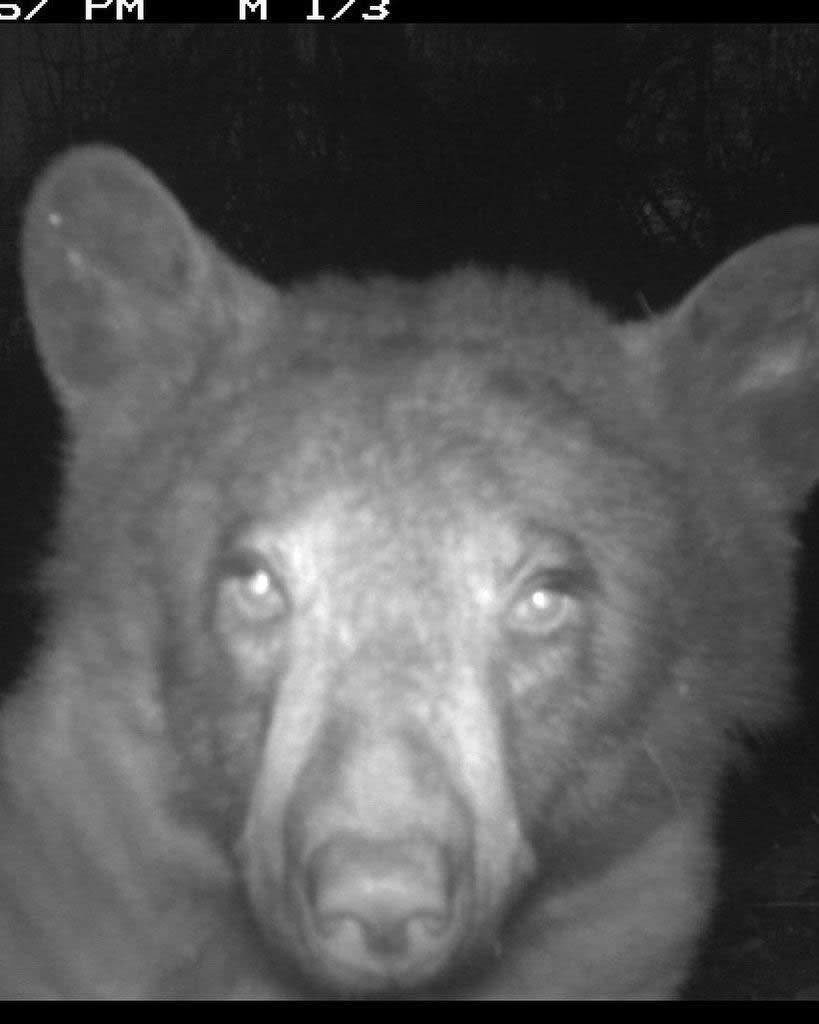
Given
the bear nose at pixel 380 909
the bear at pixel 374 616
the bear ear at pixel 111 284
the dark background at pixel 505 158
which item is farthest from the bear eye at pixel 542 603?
the dark background at pixel 505 158

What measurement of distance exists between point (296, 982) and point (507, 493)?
1.43 ft

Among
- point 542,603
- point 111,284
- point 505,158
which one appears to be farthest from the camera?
point 505,158

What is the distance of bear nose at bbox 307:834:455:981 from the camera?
74 cm

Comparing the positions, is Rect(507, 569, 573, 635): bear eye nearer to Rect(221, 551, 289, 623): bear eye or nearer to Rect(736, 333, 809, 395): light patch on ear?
Rect(221, 551, 289, 623): bear eye

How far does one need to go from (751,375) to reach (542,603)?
0.42 metres

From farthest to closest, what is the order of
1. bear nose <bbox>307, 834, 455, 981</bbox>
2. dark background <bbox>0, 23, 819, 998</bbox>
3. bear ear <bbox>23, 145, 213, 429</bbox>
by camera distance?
1. dark background <bbox>0, 23, 819, 998</bbox>
2. bear ear <bbox>23, 145, 213, 429</bbox>
3. bear nose <bbox>307, 834, 455, 981</bbox>

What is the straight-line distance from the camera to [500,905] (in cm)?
97

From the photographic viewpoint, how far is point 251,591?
3.30 feet

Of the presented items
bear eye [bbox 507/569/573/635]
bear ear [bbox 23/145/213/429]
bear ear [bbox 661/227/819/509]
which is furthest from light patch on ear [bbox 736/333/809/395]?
bear ear [bbox 23/145/213/429]

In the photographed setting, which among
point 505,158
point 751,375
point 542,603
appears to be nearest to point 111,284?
point 542,603

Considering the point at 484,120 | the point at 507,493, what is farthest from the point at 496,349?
the point at 484,120

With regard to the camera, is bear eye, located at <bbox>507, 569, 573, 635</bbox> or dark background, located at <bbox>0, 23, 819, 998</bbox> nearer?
bear eye, located at <bbox>507, 569, 573, 635</bbox>

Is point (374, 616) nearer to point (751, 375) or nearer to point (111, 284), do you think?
point (111, 284)
